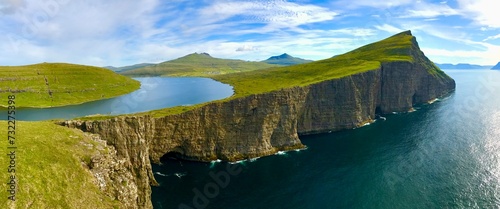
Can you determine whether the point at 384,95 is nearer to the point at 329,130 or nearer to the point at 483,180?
the point at 329,130

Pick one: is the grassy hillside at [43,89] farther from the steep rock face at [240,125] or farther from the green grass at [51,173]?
the green grass at [51,173]

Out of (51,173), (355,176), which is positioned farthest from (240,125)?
(51,173)

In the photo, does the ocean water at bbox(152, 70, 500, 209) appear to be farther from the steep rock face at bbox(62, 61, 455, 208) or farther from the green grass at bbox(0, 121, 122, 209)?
the green grass at bbox(0, 121, 122, 209)

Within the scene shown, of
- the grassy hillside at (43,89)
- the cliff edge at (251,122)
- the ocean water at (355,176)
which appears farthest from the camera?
the grassy hillside at (43,89)

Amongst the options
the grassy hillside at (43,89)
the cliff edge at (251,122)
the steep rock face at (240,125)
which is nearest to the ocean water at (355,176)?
the steep rock face at (240,125)

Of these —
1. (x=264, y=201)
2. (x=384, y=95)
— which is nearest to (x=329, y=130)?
(x=384, y=95)

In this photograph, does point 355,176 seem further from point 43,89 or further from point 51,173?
point 43,89

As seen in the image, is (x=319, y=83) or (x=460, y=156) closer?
(x=460, y=156)
